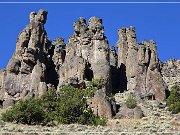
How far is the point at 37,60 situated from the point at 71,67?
19.6 ft

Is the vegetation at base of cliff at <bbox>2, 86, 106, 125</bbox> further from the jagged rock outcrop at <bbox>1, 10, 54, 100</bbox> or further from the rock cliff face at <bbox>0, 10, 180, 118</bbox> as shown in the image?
the jagged rock outcrop at <bbox>1, 10, 54, 100</bbox>

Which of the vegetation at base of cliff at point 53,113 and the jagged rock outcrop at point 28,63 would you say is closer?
the vegetation at base of cliff at point 53,113

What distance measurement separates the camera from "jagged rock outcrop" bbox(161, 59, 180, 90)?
85081 mm

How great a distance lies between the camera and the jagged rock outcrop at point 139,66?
235ft

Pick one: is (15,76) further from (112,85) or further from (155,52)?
(155,52)

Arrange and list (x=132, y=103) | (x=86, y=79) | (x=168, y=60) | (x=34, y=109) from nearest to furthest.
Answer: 1. (x=34, y=109)
2. (x=132, y=103)
3. (x=86, y=79)
4. (x=168, y=60)

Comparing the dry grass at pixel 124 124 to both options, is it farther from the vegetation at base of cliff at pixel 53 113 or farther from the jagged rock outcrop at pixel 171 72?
the jagged rock outcrop at pixel 171 72

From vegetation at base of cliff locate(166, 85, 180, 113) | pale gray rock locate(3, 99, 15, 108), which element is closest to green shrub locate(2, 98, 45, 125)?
vegetation at base of cliff locate(166, 85, 180, 113)

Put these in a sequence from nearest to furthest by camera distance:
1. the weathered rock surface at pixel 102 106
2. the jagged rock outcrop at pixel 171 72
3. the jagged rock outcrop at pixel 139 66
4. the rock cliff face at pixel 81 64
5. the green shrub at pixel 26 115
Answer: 1. the green shrub at pixel 26 115
2. the weathered rock surface at pixel 102 106
3. the jagged rock outcrop at pixel 139 66
4. the rock cliff face at pixel 81 64
5. the jagged rock outcrop at pixel 171 72

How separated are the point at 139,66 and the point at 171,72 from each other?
2010 centimetres

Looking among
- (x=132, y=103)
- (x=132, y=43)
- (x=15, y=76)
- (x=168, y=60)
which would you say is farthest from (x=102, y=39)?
→ (x=168, y=60)

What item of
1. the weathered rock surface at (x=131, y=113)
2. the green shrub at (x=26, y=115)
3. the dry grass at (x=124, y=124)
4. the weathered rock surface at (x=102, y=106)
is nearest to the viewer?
the green shrub at (x=26, y=115)

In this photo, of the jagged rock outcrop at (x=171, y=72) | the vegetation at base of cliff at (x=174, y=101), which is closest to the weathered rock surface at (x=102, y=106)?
the vegetation at base of cliff at (x=174, y=101)

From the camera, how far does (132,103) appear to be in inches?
2343
